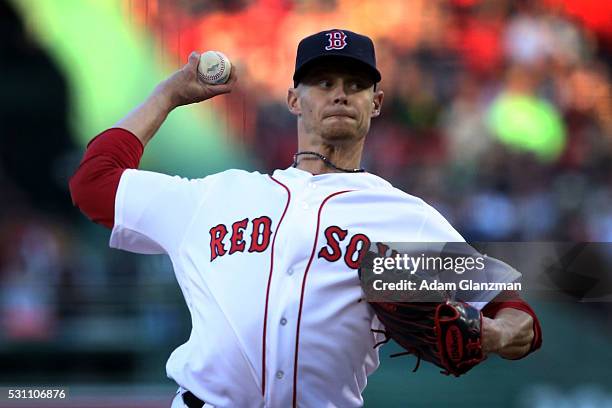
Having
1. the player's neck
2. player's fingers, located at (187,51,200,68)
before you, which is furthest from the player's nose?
player's fingers, located at (187,51,200,68)

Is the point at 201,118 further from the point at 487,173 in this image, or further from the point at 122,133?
the point at 122,133

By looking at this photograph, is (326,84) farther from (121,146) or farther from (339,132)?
(121,146)

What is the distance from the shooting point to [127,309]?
185 inches

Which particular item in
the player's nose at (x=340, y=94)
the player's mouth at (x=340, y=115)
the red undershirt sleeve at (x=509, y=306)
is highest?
the player's nose at (x=340, y=94)

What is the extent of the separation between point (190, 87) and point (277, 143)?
3.23 metres

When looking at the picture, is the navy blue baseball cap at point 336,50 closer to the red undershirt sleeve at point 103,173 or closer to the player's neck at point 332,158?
the player's neck at point 332,158

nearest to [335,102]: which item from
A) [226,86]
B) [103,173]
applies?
[226,86]

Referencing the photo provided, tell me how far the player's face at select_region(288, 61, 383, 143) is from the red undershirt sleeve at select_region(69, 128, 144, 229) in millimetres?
392

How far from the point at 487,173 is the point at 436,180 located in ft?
0.96

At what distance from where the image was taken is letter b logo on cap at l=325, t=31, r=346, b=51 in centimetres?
202

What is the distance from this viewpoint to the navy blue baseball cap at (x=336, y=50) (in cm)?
201

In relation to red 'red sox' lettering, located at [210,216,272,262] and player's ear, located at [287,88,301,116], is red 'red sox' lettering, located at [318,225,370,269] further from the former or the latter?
player's ear, located at [287,88,301,116]

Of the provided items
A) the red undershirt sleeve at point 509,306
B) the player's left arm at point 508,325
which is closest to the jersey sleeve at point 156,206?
the player's left arm at point 508,325

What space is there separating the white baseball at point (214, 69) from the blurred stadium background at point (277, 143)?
7.99ft
